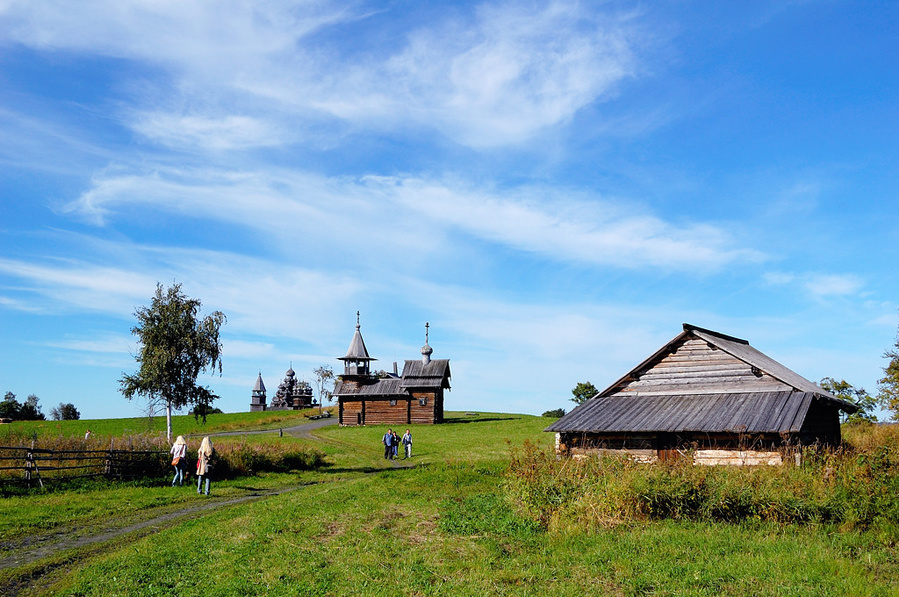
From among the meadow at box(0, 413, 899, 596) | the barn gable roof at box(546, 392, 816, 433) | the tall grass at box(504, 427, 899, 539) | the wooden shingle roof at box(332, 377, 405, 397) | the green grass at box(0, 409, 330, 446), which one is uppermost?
the wooden shingle roof at box(332, 377, 405, 397)

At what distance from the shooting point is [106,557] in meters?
13.5

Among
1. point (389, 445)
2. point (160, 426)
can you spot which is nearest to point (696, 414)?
point (389, 445)

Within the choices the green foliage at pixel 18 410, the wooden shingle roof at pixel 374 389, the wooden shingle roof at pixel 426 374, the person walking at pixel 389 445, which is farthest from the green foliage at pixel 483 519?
the green foliage at pixel 18 410

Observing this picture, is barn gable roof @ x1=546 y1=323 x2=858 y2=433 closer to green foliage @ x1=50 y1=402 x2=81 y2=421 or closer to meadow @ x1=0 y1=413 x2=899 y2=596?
meadow @ x1=0 y1=413 x2=899 y2=596

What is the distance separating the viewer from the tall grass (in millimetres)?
13016

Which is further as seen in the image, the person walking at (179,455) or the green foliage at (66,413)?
the green foliage at (66,413)

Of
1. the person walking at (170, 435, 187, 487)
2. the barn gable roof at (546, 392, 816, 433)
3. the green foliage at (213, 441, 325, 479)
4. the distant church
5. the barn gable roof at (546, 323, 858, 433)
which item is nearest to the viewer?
the barn gable roof at (546, 392, 816, 433)

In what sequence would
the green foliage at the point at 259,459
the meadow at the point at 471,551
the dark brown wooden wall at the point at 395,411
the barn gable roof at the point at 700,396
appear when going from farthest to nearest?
the dark brown wooden wall at the point at 395,411 < the green foliage at the point at 259,459 < the barn gable roof at the point at 700,396 < the meadow at the point at 471,551

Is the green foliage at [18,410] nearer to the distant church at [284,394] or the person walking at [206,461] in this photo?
the distant church at [284,394]

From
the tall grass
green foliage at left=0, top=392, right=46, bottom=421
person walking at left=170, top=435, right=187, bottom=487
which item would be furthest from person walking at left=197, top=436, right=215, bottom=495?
green foliage at left=0, top=392, right=46, bottom=421

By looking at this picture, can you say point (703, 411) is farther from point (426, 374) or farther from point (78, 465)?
point (426, 374)

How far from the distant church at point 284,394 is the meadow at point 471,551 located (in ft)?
352

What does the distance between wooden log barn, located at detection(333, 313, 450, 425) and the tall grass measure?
52.2 metres

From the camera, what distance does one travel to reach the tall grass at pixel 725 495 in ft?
42.7
